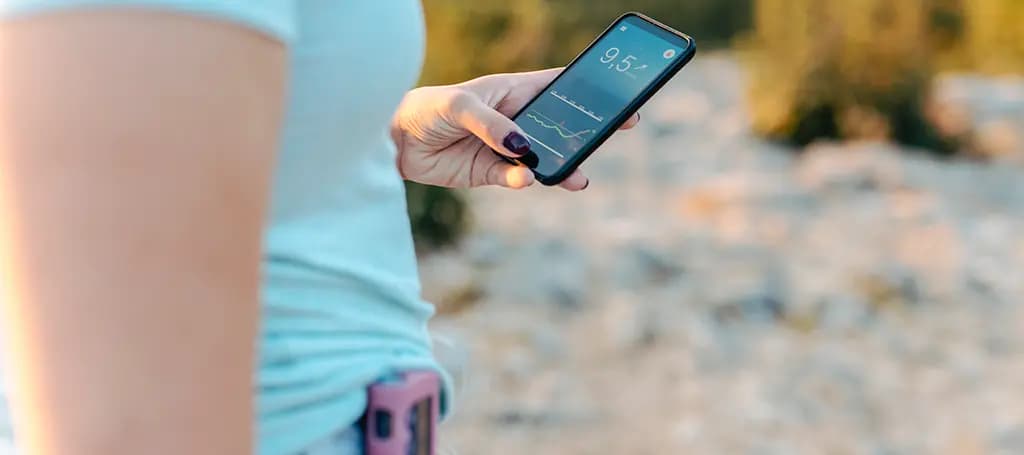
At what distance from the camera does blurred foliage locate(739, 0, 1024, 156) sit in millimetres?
4973

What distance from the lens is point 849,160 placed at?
4625 mm

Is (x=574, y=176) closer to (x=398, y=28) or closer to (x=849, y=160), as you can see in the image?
(x=398, y=28)

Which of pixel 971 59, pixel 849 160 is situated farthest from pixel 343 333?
pixel 971 59

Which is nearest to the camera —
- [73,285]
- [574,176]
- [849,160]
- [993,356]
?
[73,285]

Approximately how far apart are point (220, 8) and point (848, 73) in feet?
15.6

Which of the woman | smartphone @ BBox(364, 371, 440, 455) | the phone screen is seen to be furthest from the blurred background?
the woman

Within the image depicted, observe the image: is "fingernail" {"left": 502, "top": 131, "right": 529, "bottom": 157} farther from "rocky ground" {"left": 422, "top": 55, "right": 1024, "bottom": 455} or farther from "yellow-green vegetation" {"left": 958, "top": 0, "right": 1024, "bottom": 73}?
"yellow-green vegetation" {"left": 958, "top": 0, "right": 1024, "bottom": 73}

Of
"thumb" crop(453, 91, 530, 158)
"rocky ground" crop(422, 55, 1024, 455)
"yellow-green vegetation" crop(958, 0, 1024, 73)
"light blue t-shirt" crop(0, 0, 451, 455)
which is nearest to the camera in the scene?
"light blue t-shirt" crop(0, 0, 451, 455)

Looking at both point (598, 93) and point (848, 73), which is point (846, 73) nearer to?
point (848, 73)

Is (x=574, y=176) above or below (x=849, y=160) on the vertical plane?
above

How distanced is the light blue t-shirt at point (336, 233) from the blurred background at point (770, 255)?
218 centimetres

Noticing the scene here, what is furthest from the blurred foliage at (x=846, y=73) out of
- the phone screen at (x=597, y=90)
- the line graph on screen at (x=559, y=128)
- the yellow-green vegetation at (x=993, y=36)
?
the line graph on screen at (x=559, y=128)

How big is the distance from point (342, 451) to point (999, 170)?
4.40 m

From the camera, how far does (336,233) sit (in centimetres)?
73
